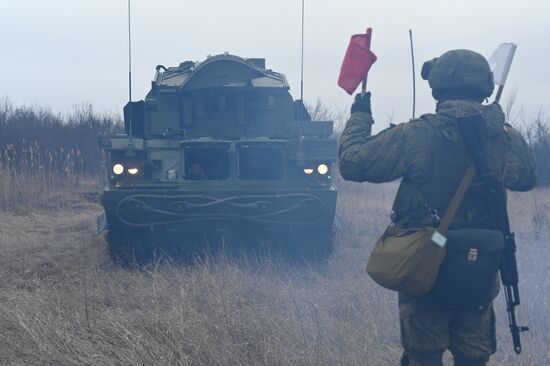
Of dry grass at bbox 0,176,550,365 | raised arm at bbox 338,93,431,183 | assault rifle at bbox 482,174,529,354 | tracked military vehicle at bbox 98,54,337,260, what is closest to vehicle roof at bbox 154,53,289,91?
tracked military vehicle at bbox 98,54,337,260

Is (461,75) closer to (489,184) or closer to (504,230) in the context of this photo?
(489,184)

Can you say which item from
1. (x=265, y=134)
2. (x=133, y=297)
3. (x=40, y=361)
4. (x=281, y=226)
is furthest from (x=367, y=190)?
(x=40, y=361)

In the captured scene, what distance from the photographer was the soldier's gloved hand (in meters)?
3.52

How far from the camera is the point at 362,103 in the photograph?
352 centimetres

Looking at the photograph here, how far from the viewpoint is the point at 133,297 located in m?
5.75

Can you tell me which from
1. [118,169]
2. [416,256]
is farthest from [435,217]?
[118,169]

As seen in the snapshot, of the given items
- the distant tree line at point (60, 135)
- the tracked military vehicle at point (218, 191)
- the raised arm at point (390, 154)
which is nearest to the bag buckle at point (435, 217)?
the raised arm at point (390, 154)

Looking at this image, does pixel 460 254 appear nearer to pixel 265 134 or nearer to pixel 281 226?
pixel 281 226

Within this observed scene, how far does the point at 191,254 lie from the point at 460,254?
4686 millimetres

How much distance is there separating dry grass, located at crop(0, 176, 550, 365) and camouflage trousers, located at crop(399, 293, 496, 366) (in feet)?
3.23

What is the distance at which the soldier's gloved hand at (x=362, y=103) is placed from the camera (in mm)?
3516

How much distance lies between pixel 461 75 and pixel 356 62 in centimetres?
49

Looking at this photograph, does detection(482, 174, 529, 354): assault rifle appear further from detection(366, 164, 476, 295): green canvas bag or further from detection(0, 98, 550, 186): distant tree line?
detection(0, 98, 550, 186): distant tree line

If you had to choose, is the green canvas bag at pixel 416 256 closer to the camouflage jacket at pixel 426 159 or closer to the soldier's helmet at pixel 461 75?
the camouflage jacket at pixel 426 159
